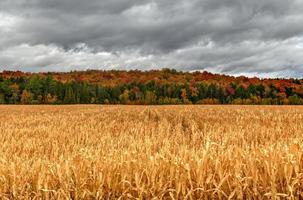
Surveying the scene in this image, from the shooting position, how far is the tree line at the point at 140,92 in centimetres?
14100

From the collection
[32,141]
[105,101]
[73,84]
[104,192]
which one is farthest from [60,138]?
[73,84]

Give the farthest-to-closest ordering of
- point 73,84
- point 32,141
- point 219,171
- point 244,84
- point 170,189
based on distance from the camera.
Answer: point 244,84 < point 73,84 < point 32,141 < point 219,171 < point 170,189

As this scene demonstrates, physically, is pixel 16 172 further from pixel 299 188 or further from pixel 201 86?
pixel 201 86

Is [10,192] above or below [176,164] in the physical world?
below

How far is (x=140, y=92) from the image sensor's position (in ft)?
529

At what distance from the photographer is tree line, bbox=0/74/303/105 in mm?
141000


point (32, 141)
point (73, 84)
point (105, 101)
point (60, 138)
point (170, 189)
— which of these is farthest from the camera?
point (73, 84)

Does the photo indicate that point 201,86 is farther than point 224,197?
Yes

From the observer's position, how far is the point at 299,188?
14.1ft

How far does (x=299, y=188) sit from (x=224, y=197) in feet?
2.60

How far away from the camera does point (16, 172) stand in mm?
5289

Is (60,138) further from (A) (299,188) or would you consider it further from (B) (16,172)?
(A) (299,188)

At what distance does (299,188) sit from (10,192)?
325 centimetres

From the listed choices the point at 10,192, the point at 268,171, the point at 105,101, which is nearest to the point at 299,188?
the point at 268,171
